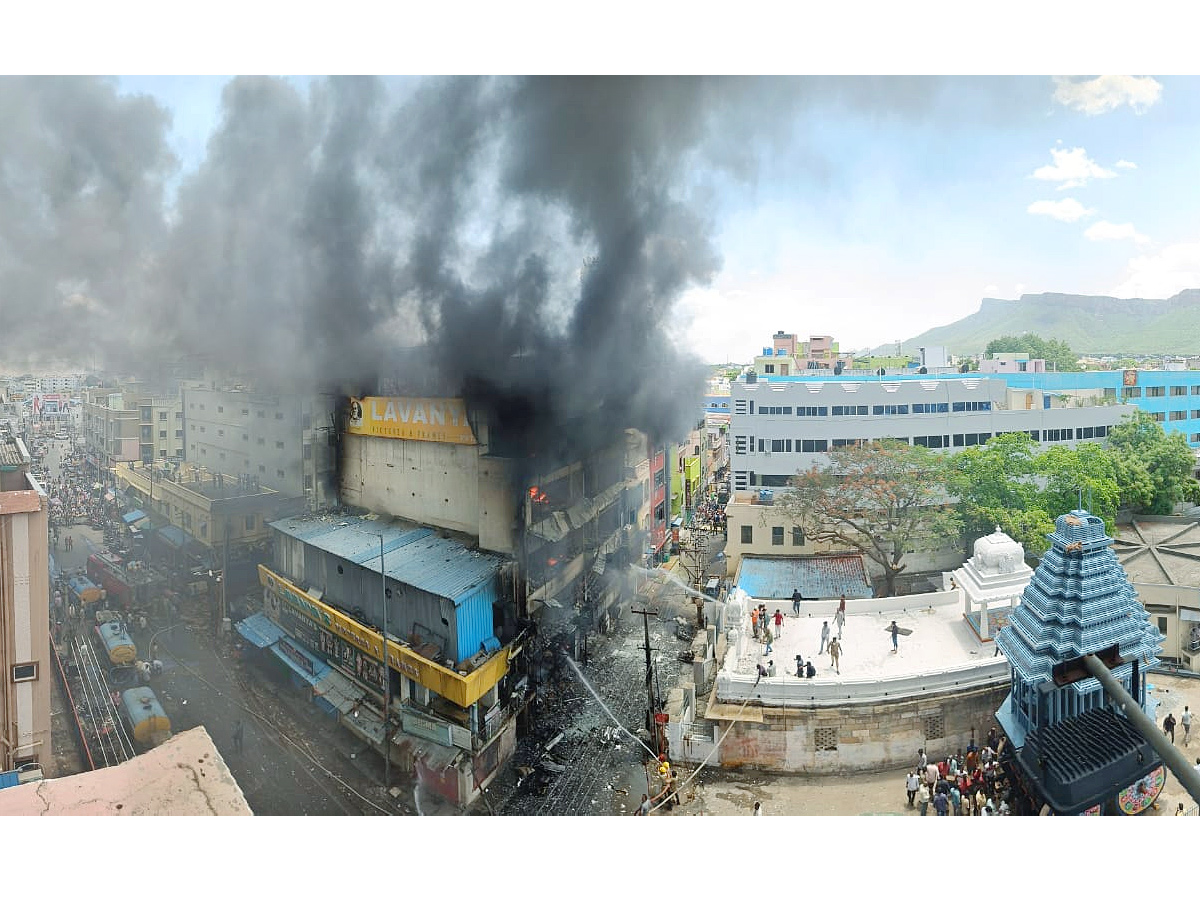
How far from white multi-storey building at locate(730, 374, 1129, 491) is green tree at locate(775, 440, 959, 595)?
488 mm

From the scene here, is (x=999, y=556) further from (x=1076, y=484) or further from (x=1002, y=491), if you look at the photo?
(x=1076, y=484)

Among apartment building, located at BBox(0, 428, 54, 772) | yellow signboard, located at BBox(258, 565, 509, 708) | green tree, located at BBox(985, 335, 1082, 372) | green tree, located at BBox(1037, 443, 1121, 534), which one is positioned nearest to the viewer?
apartment building, located at BBox(0, 428, 54, 772)

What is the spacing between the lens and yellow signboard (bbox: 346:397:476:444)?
177 inches

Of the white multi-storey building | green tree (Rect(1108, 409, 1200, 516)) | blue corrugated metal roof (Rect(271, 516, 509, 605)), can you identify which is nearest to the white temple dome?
the white multi-storey building

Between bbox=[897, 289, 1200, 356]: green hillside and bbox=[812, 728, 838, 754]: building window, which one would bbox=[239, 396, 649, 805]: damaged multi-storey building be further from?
bbox=[897, 289, 1200, 356]: green hillside

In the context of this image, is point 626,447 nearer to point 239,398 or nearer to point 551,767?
point 551,767

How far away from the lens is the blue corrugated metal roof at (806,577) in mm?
7059

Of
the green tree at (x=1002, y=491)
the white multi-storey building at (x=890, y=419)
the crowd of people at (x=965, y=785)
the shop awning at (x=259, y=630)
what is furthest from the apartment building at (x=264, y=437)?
the green tree at (x=1002, y=491)

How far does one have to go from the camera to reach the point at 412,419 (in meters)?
4.53

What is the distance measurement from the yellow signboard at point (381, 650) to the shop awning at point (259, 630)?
0.52 feet

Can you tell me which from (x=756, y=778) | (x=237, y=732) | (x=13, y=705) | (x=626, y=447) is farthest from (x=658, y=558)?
(x=13, y=705)

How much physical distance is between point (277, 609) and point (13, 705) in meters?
1.40

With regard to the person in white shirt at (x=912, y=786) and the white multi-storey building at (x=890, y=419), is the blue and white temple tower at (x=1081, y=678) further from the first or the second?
the white multi-storey building at (x=890, y=419)

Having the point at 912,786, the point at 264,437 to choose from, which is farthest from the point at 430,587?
the point at 912,786
